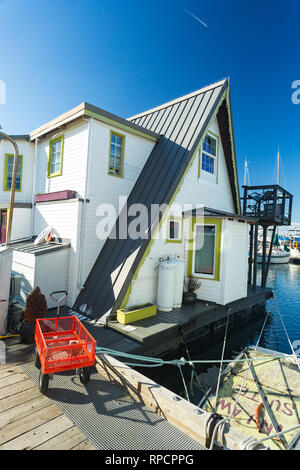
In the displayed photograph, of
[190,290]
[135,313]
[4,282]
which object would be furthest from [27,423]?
[190,290]

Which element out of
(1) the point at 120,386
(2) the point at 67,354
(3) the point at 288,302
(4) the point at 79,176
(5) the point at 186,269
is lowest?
(3) the point at 288,302

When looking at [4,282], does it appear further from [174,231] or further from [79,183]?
[174,231]

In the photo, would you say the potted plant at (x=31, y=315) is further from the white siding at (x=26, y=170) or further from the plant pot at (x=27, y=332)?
the white siding at (x=26, y=170)

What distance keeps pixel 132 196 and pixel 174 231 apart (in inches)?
78.5

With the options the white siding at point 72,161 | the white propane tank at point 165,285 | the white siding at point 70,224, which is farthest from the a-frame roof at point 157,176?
the white siding at point 72,161

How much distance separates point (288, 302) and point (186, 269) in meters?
12.7

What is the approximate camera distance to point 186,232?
9344 mm

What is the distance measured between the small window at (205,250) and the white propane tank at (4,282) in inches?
245

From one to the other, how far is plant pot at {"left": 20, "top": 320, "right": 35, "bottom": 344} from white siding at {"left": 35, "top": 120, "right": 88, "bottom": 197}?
166 inches

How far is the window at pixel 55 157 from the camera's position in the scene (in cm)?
918

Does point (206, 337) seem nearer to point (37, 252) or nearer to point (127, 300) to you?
point (127, 300)

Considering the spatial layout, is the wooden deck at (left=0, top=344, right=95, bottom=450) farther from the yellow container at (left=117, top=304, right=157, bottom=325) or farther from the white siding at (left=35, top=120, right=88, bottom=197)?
the white siding at (left=35, top=120, right=88, bottom=197)
